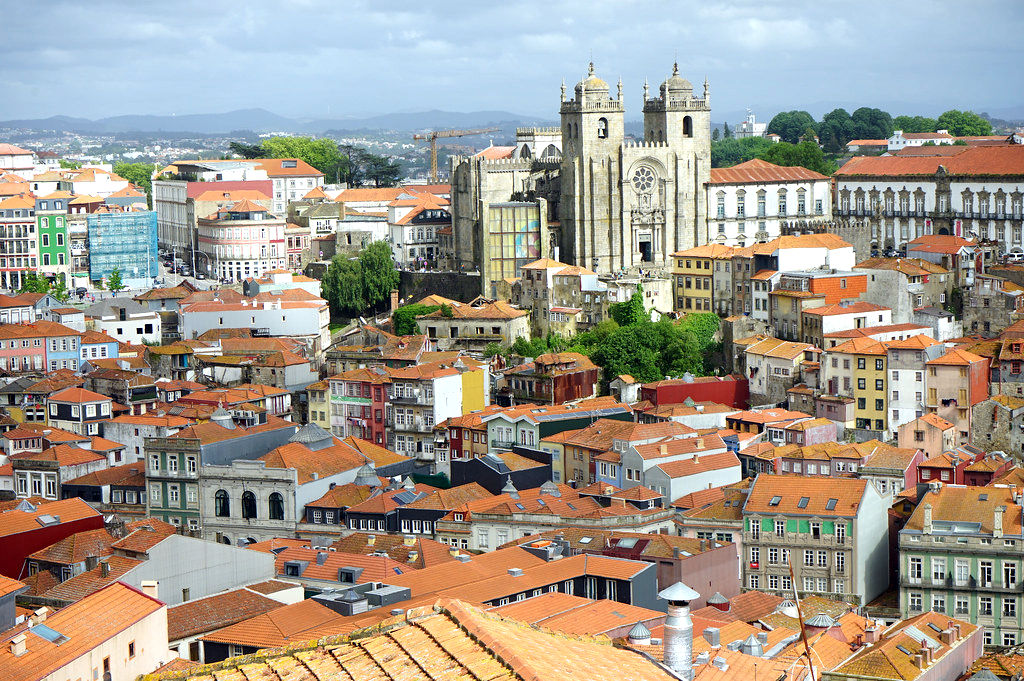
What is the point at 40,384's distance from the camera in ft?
248

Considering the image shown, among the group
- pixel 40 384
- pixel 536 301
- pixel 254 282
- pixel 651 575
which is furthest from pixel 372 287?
pixel 651 575

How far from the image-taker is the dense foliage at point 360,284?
307 ft

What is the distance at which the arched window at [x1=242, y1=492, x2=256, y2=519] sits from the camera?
59.2 metres

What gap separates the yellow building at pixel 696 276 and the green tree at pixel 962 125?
68227mm

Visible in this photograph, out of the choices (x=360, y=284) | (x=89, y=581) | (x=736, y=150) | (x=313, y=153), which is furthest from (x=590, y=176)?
(x=313, y=153)

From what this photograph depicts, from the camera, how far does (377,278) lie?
93938 mm

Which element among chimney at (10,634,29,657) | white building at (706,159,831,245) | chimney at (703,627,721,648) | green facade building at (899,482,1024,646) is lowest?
green facade building at (899,482,1024,646)

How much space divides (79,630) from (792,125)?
145571 millimetres

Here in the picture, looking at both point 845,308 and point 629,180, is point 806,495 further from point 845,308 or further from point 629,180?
point 629,180

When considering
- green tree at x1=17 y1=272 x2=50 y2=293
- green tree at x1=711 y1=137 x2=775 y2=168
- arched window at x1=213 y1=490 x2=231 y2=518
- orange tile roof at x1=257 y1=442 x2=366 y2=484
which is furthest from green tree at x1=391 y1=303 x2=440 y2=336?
green tree at x1=711 y1=137 x2=775 y2=168

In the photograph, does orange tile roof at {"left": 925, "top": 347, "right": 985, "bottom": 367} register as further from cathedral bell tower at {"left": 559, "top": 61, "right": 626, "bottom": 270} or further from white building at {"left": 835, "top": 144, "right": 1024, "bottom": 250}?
cathedral bell tower at {"left": 559, "top": 61, "right": 626, "bottom": 270}

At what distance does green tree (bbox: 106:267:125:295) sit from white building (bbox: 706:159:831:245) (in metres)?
35.4

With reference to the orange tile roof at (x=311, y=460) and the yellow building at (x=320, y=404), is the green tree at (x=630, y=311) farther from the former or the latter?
the orange tile roof at (x=311, y=460)

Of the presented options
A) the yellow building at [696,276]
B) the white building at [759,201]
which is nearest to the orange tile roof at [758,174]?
the white building at [759,201]
